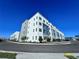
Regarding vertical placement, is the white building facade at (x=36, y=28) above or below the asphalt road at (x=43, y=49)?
above

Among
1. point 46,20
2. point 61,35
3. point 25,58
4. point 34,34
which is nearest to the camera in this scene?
point 25,58

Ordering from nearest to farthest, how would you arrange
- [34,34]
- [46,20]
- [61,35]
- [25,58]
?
[25,58] → [34,34] → [46,20] → [61,35]

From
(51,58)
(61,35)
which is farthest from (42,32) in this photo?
(51,58)

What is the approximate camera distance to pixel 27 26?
48.8m

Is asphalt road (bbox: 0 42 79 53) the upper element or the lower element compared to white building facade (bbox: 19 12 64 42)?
lower

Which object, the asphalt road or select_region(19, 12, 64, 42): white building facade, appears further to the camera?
select_region(19, 12, 64, 42): white building facade

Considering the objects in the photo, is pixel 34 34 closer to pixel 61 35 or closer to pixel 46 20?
pixel 46 20

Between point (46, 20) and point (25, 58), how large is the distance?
3968 cm

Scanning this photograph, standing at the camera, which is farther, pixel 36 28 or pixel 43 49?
pixel 36 28

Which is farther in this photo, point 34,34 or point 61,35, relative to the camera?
point 61,35

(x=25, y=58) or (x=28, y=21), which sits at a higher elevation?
(x=28, y=21)

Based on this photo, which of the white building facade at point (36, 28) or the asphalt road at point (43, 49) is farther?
the white building facade at point (36, 28)

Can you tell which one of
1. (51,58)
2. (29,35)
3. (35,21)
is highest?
(35,21)

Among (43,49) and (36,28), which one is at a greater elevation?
(36,28)
